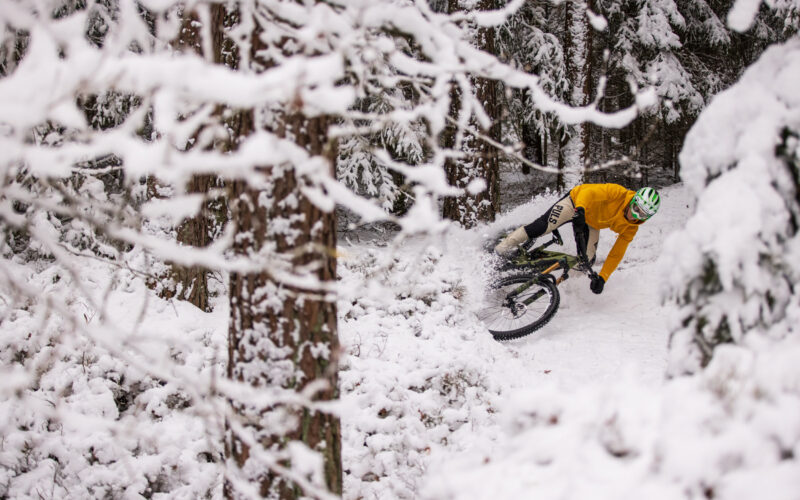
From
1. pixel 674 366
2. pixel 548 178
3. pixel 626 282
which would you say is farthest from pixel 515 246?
pixel 548 178

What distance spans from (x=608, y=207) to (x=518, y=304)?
179 centimetres

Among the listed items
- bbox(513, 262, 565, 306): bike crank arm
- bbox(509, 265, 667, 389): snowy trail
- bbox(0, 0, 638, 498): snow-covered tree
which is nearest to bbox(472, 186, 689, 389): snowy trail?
bbox(509, 265, 667, 389): snowy trail

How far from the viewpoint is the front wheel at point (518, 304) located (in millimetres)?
6355

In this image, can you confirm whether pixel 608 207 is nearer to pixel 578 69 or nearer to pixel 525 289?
pixel 525 289

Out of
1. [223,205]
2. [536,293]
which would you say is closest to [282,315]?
[223,205]

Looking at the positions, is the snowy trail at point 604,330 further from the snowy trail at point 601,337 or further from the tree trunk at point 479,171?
the tree trunk at point 479,171

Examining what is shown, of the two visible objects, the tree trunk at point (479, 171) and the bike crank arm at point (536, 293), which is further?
the tree trunk at point (479, 171)

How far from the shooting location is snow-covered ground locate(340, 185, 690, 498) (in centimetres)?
362

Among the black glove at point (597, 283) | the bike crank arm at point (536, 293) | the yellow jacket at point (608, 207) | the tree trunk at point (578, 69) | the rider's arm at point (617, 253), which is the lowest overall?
the bike crank arm at point (536, 293)

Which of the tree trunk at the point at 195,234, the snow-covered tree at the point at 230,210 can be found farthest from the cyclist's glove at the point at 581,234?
the tree trunk at the point at 195,234

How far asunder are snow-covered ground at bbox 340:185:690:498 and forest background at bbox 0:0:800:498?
551 mm

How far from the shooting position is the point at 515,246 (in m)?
6.73

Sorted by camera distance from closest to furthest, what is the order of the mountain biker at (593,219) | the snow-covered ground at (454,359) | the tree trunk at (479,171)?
the snow-covered ground at (454,359) < the mountain biker at (593,219) < the tree trunk at (479,171)

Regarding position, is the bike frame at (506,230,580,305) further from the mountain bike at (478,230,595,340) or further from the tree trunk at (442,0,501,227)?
the tree trunk at (442,0,501,227)
